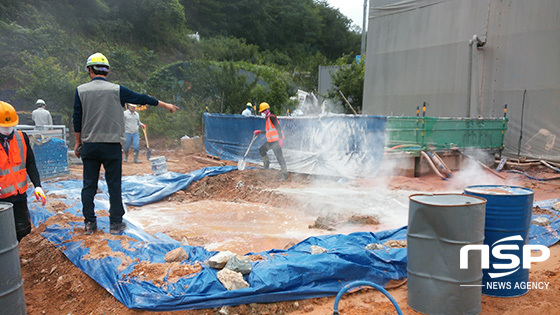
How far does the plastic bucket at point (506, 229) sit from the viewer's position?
3588 millimetres

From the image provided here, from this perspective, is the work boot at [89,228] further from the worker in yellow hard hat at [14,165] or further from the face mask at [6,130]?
the face mask at [6,130]

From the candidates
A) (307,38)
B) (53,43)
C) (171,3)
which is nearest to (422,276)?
(53,43)

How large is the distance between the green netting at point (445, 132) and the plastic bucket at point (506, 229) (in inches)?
276

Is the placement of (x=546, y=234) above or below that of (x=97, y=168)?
below

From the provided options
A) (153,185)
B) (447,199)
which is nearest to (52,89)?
(153,185)

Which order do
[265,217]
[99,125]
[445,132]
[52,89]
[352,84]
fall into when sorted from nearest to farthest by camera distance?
[99,125]
[265,217]
[445,132]
[52,89]
[352,84]

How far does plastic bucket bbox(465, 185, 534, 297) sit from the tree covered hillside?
16.1 metres

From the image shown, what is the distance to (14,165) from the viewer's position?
3.74 meters

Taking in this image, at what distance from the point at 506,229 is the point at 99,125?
4104 millimetres

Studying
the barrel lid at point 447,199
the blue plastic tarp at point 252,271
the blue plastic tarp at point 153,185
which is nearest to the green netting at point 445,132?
the blue plastic tarp at point 153,185

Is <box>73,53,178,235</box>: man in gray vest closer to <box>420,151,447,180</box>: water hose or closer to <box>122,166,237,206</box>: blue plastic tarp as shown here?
<box>122,166,237,206</box>: blue plastic tarp

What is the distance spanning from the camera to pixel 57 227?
478 centimetres

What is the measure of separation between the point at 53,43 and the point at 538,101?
958 inches

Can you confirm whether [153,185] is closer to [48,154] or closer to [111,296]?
[48,154]
